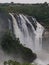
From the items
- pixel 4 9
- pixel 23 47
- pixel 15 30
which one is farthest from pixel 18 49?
pixel 4 9

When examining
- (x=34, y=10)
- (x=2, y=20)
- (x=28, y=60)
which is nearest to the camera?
(x=28, y=60)

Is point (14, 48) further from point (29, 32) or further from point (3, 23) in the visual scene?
point (29, 32)

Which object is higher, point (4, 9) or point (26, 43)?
A: point (4, 9)

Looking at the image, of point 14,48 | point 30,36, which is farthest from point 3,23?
point 30,36

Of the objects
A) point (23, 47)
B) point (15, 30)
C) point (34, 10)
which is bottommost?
point (23, 47)

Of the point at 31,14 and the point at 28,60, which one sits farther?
the point at 31,14

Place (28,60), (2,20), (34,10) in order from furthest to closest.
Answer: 1. (34,10)
2. (2,20)
3. (28,60)

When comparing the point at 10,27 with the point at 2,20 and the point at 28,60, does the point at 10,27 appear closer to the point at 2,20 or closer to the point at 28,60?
the point at 2,20

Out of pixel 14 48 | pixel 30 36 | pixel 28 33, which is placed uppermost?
pixel 28 33
